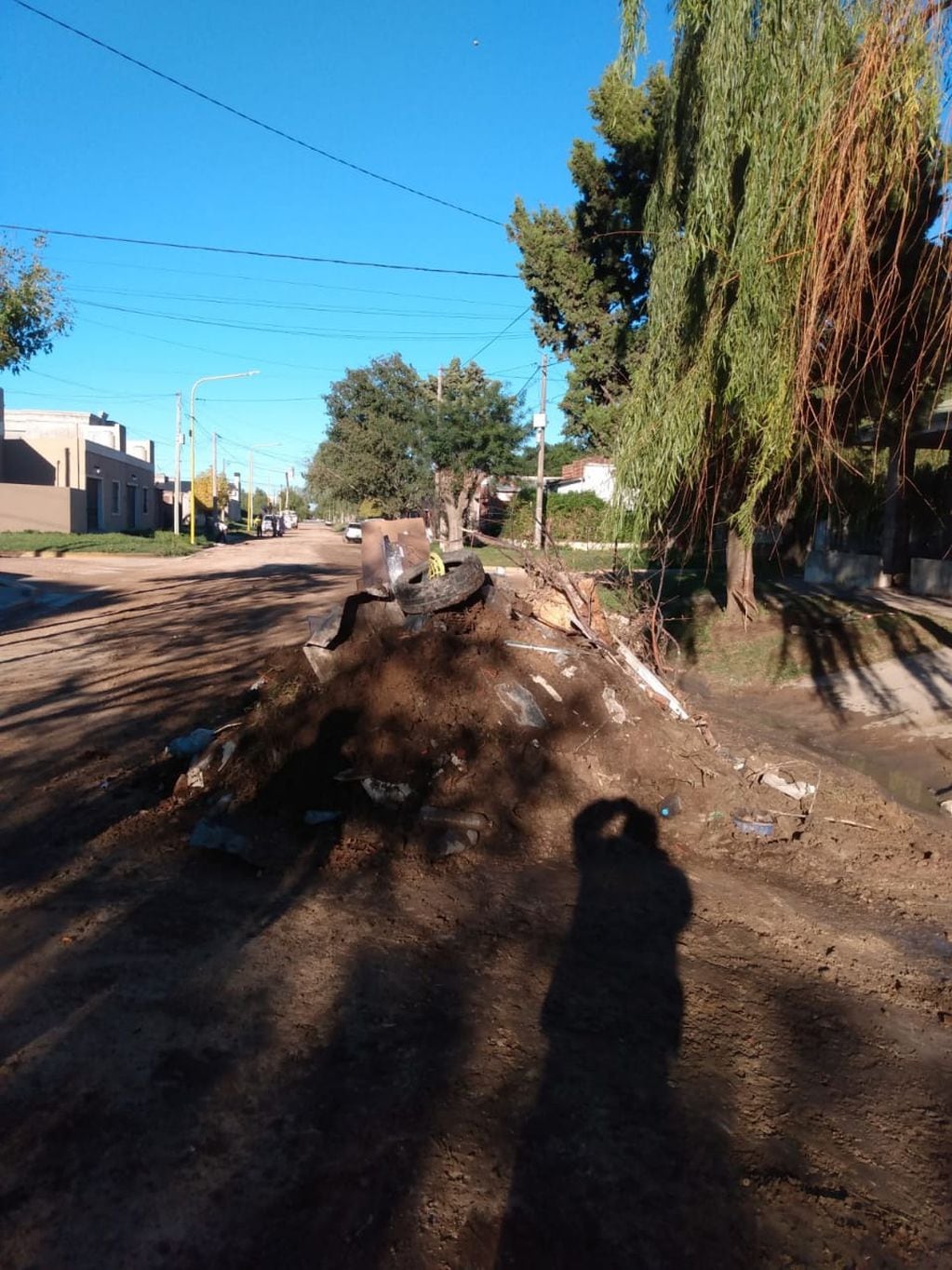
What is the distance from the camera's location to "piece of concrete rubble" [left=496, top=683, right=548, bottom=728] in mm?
6418

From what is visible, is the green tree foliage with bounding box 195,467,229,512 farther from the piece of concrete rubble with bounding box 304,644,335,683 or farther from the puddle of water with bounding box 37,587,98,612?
the piece of concrete rubble with bounding box 304,644,335,683

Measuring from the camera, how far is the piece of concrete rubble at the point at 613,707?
21.9ft

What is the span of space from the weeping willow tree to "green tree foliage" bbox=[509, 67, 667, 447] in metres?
11.6

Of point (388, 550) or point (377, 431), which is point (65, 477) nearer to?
point (377, 431)

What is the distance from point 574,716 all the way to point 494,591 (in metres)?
1.44

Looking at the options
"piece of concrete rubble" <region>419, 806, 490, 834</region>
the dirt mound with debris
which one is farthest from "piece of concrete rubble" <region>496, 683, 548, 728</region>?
"piece of concrete rubble" <region>419, 806, 490, 834</region>

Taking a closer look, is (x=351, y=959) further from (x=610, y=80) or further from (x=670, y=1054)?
(x=610, y=80)

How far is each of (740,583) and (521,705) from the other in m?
8.42

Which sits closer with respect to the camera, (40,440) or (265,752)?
(265,752)

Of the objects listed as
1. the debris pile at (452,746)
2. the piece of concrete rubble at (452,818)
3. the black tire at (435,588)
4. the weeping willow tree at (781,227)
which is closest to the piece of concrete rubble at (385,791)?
the debris pile at (452,746)

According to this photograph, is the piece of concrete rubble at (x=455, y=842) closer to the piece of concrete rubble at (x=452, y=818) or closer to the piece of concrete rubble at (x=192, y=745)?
the piece of concrete rubble at (x=452, y=818)

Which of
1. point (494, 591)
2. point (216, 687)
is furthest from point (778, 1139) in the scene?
point (216, 687)

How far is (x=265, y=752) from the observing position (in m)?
5.91

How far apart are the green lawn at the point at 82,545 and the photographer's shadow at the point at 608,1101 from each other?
100 feet
